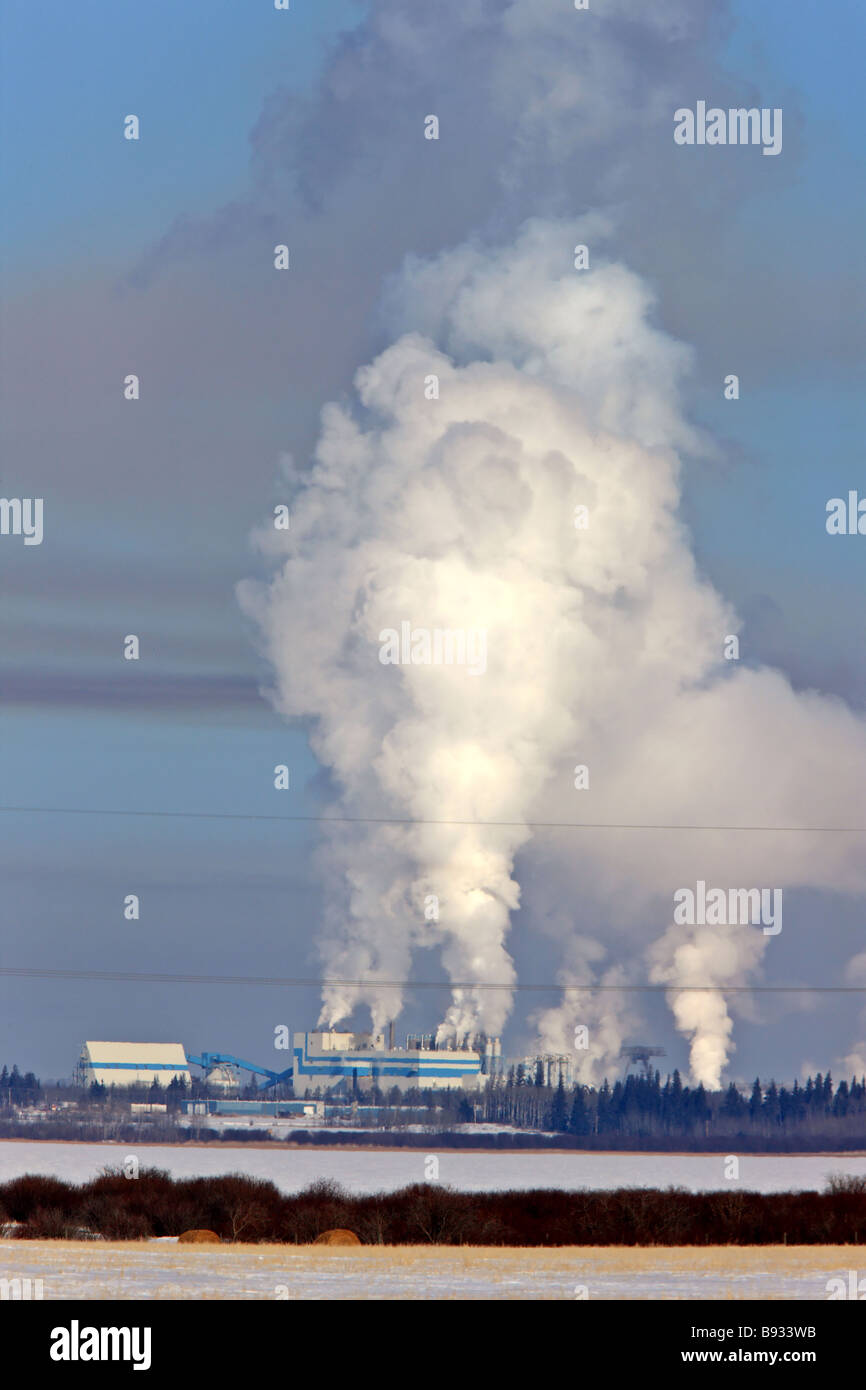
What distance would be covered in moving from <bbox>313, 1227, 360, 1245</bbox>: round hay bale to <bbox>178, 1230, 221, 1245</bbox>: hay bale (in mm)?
2846

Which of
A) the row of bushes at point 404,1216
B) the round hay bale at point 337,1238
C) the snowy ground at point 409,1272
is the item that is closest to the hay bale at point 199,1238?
the snowy ground at point 409,1272

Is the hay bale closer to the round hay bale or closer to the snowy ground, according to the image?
the snowy ground

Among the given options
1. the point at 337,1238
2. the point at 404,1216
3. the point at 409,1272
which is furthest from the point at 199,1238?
the point at 409,1272

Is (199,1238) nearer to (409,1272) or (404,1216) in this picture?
(404,1216)

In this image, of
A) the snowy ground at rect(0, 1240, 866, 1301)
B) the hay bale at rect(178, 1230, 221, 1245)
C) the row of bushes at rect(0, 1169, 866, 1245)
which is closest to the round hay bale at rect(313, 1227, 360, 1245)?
the row of bushes at rect(0, 1169, 866, 1245)

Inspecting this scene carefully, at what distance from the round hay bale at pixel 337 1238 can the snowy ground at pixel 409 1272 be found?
5.20 feet

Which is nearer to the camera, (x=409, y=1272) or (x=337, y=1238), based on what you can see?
(x=409, y=1272)

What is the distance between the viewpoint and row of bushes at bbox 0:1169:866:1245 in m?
49.4

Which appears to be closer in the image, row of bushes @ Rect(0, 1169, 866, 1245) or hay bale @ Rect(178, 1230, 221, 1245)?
hay bale @ Rect(178, 1230, 221, 1245)

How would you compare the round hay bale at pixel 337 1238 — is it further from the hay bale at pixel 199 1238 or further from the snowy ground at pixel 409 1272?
the hay bale at pixel 199 1238

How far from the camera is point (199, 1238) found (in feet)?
149

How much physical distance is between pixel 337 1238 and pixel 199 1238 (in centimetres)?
392

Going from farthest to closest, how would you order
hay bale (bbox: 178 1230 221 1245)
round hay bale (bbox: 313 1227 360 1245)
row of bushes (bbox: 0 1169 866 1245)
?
row of bushes (bbox: 0 1169 866 1245) < round hay bale (bbox: 313 1227 360 1245) < hay bale (bbox: 178 1230 221 1245)
